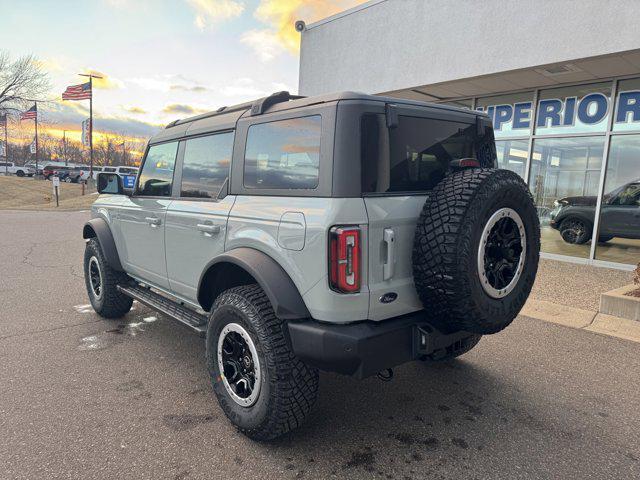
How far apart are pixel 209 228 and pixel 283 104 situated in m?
0.98

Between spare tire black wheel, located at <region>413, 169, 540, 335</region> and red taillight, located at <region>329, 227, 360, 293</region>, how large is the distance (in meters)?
0.38

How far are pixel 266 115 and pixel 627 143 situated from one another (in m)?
7.81

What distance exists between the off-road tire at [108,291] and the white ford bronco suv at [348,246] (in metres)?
1.98

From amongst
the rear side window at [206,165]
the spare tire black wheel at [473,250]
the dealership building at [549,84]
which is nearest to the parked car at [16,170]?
the dealership building at [549,84]

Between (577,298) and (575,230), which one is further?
(575,230)

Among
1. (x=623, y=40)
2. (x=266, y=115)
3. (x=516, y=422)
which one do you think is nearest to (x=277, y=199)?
(x=266, y=115)

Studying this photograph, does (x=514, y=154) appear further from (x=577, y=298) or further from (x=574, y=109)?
(x=577, y=298)

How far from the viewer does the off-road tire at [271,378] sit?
244 centimetres

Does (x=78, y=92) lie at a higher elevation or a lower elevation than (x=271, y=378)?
higher

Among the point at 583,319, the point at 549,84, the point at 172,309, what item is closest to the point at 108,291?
the point at 172,309

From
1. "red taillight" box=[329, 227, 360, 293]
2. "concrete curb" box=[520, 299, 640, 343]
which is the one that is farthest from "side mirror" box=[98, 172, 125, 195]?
"concrete curb" box=[520, 299, 640, 343]

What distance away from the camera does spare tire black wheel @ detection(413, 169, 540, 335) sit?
2.29 metres

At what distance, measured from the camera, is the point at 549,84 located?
28.3ft

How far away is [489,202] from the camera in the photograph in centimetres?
236
